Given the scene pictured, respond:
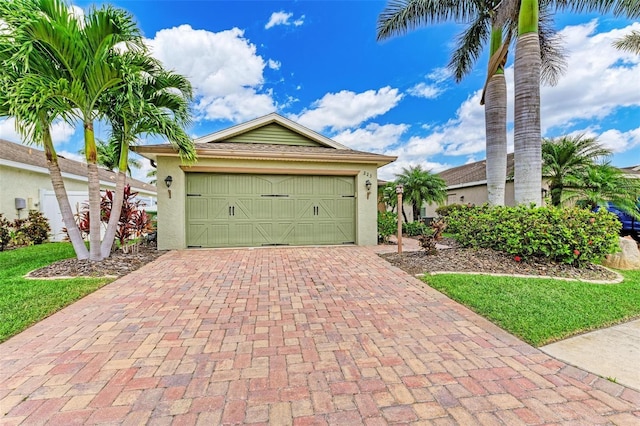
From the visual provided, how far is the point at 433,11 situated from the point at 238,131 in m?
7.72

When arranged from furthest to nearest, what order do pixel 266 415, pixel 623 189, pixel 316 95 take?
1. pixel 316 95
2. pixel 623 189
3. pixel 266 415

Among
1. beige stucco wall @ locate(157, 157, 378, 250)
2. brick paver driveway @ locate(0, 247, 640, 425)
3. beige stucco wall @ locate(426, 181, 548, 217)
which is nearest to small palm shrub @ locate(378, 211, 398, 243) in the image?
beige stucco wall @ locate(157, 157, 378, 250)

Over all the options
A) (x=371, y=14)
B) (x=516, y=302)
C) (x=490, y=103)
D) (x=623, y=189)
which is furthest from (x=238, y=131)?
(x=623, y=189)

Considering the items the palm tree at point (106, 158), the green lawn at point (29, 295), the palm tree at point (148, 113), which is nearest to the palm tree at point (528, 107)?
the palm tree at point (148, 113)

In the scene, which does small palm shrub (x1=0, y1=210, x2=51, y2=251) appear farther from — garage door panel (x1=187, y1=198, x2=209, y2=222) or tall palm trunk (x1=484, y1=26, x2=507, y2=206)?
tall palm trunk (x1=484, y1=26, x2=507, y2=206)

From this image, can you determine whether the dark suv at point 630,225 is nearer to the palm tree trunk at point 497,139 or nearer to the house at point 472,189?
the house at point 472,189

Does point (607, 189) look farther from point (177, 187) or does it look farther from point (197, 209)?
point (177, 187)

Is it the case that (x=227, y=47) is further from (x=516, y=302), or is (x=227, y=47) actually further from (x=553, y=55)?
(x=553, y=55)

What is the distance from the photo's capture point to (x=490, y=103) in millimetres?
8203

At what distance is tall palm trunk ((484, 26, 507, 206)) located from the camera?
7.97 m

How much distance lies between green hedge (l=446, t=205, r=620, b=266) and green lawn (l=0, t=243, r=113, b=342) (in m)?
7.97

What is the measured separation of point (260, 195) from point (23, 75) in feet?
17.9

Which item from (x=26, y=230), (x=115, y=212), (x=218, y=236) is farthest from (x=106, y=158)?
(x=115, y=212)

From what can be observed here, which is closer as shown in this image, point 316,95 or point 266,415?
point 266,415
